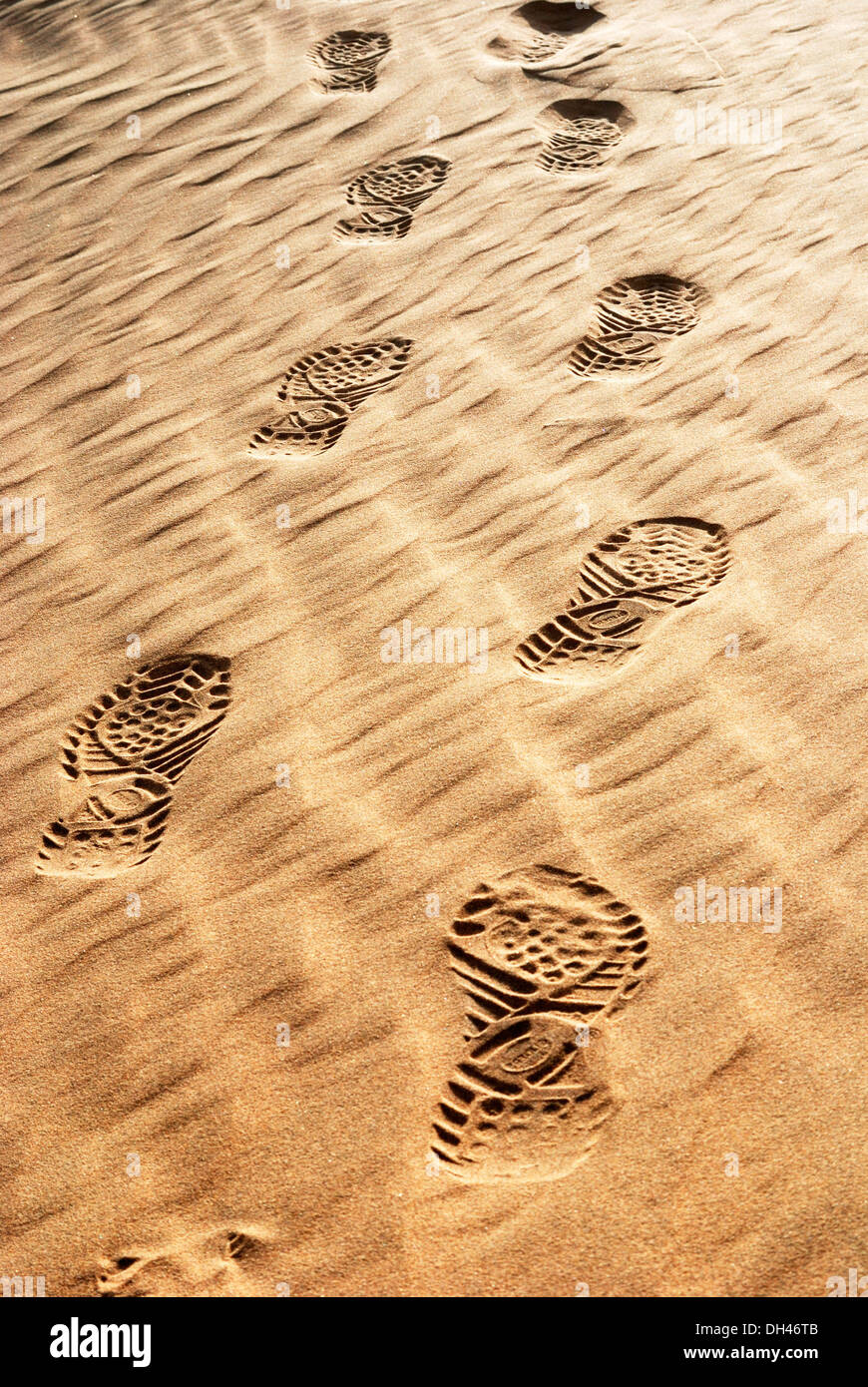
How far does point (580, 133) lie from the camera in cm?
552

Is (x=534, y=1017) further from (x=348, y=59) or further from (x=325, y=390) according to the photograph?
(x=348, y=59)

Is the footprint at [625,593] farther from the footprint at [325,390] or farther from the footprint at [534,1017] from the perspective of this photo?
the footprint at [325,390]

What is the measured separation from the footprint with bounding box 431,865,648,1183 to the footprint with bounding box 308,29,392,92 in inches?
203

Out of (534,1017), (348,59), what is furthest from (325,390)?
(348,59)

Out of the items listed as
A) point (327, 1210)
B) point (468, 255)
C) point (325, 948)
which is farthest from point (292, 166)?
point (327, 1210)

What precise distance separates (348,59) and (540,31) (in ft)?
3.51

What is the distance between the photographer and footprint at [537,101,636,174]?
5.30 m

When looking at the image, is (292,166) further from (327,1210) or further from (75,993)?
(327,1210)

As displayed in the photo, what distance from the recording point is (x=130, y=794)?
9.26 ft

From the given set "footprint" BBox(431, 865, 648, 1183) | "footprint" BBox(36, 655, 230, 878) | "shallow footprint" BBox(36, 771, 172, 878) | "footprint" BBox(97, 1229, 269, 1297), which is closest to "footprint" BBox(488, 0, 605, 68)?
"footprint" BBox(36, 655, 230, 878)

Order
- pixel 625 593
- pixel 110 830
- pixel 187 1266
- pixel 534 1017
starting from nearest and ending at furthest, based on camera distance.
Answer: pixel 187 1266 < pixel 534 1017 < pixel 110 830 < pixel 625 593

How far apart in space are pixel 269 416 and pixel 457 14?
396 cm

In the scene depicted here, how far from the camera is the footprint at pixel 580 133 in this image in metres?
5.30
